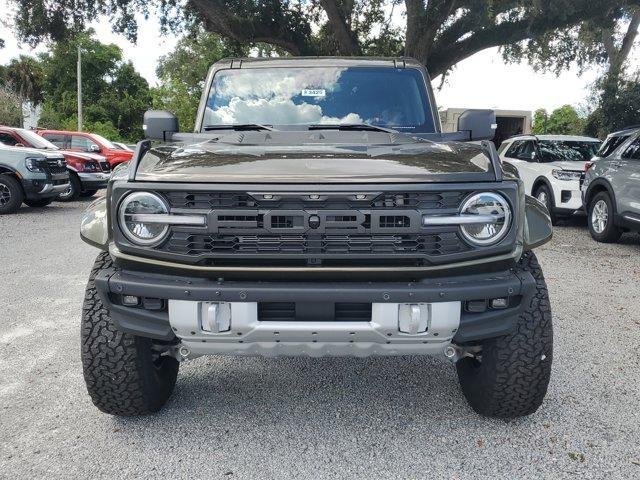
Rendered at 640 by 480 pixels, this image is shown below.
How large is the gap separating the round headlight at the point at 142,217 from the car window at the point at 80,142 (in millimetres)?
15623

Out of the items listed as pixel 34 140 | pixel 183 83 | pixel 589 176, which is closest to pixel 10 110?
pixel 183 83

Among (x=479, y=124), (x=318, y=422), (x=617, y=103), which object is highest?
(x=617, y=103)

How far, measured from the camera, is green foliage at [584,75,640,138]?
2036cm

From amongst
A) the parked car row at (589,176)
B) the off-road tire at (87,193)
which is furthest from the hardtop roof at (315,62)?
the off-road tire at (87,193)

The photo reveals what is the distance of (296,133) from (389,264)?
4.33ft

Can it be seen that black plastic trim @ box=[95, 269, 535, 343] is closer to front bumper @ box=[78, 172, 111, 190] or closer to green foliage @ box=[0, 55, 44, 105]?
front bumper @ box=[78, 172, 111, 190]

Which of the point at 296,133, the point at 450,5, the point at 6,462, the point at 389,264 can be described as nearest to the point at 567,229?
the point at 450,5

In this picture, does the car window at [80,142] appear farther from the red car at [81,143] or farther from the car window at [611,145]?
the car window at [611,145]

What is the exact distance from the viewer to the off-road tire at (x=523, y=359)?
294 cm

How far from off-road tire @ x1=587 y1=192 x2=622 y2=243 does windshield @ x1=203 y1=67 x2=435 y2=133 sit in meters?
5.76

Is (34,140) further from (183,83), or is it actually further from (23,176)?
(183,83)

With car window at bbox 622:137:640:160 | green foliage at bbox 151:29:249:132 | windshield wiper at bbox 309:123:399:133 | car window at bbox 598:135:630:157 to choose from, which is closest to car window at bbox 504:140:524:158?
car window at bbox 598:135:630:157

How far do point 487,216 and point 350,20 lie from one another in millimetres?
17343

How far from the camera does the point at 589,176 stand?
9445mm
